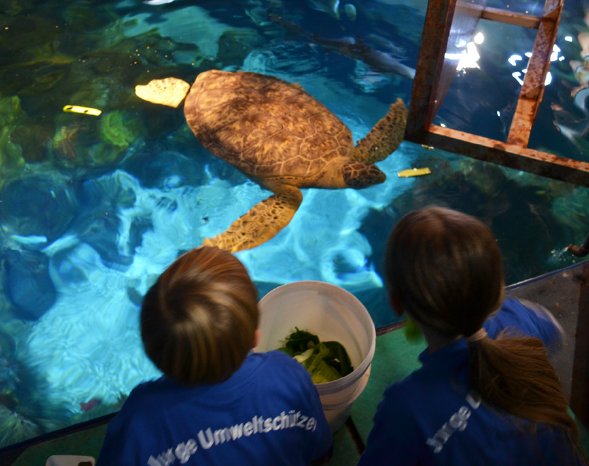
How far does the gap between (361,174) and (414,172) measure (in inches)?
17.8

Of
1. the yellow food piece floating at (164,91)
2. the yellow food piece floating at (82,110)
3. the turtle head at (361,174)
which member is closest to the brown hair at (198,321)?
the turtle head at (361,174)

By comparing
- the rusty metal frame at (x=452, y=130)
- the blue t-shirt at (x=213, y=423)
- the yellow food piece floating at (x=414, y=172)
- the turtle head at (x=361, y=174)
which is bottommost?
the yellow food piece floating at (x=414, y=172)

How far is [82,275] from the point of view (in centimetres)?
274

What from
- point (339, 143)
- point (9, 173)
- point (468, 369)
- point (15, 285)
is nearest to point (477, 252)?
point (468, 369)

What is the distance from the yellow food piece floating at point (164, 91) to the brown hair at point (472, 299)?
2.99 metres

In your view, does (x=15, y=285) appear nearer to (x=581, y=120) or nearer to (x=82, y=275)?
(x=82, y=275)

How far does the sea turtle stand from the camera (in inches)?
114

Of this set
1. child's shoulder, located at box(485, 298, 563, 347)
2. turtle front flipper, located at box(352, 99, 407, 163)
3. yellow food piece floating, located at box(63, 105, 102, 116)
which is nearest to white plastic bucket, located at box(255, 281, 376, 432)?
child's shoulder, located at box(485, 298, 563, 347)

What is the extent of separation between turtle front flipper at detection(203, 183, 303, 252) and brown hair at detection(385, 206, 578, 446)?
1747 mm

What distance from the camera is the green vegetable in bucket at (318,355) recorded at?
172 cm

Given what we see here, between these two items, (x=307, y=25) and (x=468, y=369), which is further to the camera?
(x=307, y=25)

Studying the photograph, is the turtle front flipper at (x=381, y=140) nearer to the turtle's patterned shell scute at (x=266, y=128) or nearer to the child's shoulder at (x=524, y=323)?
the turtle's patterned shell scute at (x=266, y=128)

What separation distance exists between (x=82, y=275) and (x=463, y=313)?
2318 millimetres

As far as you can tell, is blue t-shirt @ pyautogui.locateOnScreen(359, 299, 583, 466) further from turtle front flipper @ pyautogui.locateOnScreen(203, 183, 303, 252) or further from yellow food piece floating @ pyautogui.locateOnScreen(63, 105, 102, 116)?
yellow food piece floating @ pyautogui.locateOnScreen(63, 105, 102, 116)
